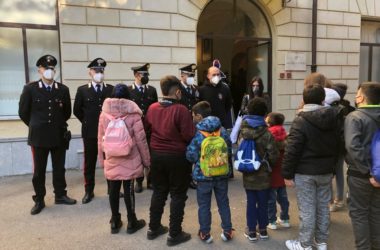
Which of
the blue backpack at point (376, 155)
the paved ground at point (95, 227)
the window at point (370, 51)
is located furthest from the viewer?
the window at point (370, 51)

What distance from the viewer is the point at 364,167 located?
3.13 m

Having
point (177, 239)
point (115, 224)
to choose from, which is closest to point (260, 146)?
point (177, 239)

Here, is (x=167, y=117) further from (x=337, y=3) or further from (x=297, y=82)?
(x=337, y=3)

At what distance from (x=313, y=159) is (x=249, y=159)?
616 millimetres

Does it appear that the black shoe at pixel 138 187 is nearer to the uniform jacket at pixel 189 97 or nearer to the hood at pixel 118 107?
the uniform jacket at pixel 189 97

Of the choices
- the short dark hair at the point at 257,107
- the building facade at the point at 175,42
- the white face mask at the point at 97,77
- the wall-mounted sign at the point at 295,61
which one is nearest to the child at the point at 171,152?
the short dark hair at the point at 257,107

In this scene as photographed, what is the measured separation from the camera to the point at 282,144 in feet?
13.3

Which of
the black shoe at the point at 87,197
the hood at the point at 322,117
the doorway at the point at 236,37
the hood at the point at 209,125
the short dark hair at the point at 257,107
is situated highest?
the doorway at the point at 236,37

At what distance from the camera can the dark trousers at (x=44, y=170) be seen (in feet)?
15.8

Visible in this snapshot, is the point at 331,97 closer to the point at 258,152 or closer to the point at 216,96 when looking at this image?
the point at 258,152

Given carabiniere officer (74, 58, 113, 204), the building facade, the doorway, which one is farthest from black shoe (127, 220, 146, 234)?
the doorway

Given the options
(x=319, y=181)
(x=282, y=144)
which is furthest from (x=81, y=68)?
(x=319, y=181)

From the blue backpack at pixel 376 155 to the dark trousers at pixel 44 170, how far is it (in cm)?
384

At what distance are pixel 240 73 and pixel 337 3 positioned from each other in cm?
293
